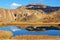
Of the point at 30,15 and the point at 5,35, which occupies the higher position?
the point at 30,15

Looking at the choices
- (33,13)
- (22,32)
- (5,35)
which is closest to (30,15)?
(33,13)

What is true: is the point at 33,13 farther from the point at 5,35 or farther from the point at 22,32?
the point at 5,35

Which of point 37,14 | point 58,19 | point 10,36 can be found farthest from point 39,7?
point 10,36

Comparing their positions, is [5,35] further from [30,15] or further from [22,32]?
[30,15]

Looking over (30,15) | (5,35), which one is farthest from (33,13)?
(5,35)

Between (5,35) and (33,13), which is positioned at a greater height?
(33,13)

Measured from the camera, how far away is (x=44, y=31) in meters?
7.39

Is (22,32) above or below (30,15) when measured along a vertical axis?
below

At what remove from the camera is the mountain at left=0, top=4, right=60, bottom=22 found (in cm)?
738

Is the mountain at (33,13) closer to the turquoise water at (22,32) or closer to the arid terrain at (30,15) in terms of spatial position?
the arid terrain at (30,15)

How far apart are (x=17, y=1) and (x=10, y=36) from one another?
1.17 meters

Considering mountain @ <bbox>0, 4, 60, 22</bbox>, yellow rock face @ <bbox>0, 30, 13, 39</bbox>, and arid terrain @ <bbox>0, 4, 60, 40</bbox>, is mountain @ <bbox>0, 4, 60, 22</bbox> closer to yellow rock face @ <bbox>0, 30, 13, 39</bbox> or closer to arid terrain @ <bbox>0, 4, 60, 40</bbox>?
arid terrain @ <bbox>0, 4, 60, 40</bbox>

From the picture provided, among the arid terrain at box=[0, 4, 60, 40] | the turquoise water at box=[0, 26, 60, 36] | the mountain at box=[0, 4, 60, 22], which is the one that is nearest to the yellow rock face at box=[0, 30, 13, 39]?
the arid terrain at box=[0, 4, 60, 40]

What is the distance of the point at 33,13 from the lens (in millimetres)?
7414
